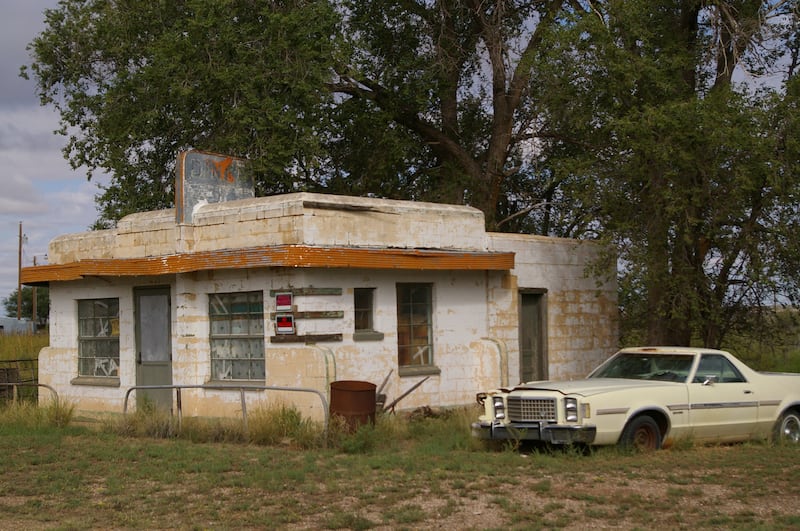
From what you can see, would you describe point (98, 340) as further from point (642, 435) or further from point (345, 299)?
point (642, 435)

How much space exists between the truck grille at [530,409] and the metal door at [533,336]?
641 cm

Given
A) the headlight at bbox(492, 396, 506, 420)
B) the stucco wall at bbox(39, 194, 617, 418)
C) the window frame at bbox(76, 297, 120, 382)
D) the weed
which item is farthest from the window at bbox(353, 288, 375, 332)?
the window frame at bbox(76, 297, 120, 382)

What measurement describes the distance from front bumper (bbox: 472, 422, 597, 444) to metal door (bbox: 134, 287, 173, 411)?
655 centimetres

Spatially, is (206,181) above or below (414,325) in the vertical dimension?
above

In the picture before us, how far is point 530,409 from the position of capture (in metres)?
11.5

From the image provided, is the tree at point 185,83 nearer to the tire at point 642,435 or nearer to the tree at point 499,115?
the tree at point 499,115

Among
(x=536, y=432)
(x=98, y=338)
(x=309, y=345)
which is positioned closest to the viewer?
(x=536, y=432)

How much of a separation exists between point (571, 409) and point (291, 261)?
4.84 meters

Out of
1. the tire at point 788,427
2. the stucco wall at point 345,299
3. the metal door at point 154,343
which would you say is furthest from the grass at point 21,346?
the tire at point 788,427

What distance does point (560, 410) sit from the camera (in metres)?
11.2

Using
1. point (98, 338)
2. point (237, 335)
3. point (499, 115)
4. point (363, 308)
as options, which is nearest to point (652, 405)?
point (363, 308)

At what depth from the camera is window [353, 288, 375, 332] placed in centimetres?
1540

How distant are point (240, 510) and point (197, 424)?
528 cm

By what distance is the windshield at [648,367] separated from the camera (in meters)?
12.3
